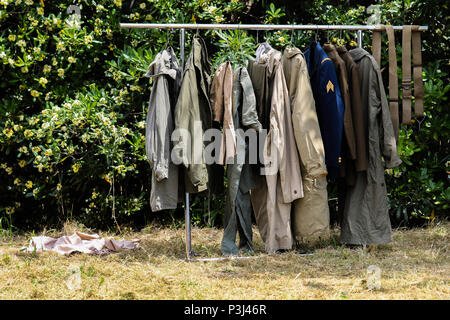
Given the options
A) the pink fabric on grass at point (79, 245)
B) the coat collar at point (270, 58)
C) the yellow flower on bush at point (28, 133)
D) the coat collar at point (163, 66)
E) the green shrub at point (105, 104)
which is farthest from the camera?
the green shrub at point (105, 104)

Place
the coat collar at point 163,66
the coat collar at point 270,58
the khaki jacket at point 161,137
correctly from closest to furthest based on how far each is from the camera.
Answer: the khaki jacket at point 161,137 < the coat collar at point 163,66 < the coat collar at point 270,58

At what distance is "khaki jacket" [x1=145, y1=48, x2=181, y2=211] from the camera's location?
392cm

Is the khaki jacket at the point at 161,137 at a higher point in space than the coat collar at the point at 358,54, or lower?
lower

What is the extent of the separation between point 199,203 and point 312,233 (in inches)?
61.0

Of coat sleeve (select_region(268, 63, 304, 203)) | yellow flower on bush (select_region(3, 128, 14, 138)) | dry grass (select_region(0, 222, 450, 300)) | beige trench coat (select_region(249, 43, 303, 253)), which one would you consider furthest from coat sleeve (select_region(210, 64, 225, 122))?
yellow flower on bush (select_region(3, 128, 14, 138))

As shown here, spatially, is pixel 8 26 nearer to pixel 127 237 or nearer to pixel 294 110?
pixel 127 237

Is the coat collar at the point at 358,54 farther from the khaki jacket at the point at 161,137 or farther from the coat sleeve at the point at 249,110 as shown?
the khaki jacket at the point at 161,137

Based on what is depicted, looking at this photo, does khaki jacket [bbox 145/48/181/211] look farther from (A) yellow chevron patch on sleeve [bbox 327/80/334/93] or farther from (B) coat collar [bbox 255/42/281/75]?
(A) yellow chevron patch on sleeve [bbox 327/80/334/93]

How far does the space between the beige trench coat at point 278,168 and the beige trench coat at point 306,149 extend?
65mm

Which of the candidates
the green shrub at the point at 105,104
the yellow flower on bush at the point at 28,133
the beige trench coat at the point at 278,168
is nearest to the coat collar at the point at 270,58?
the beige trench coat at the point at 278,168

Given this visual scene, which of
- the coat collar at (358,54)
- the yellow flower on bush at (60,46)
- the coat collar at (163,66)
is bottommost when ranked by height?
the coat collar at (163,66)

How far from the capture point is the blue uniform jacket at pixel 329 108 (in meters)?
4.03

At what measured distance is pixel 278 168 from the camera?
162 inches

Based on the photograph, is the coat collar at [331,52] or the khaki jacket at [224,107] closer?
the khaki jacket at [224,107]
